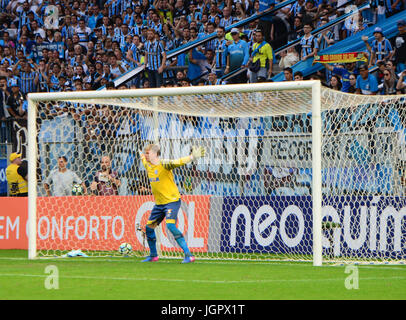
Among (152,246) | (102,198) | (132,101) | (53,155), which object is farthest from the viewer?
(53,155)

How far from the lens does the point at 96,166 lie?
1622 centimetres

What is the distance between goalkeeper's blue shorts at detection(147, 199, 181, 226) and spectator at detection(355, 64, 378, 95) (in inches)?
251

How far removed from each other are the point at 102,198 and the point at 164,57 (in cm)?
676

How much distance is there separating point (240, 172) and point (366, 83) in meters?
4.02

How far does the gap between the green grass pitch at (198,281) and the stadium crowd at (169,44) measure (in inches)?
267

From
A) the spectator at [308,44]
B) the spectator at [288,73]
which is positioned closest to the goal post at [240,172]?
the spectator at [288,73]

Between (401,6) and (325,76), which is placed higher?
(401,6)

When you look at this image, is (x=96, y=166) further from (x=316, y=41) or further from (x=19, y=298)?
(x=19, y=298)

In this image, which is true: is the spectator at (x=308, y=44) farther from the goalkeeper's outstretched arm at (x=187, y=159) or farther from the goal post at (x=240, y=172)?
the goalkeeper's outstretched arm at (x=187, y=159)

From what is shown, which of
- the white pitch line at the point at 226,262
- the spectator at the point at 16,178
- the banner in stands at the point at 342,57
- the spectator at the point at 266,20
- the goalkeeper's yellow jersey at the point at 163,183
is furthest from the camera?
the spectator at the point at 266,20

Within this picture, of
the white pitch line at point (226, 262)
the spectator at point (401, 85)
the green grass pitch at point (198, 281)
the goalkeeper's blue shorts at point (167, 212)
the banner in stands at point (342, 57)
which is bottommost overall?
the white pitch line at point (226, 262)

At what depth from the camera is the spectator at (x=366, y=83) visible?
1733cm

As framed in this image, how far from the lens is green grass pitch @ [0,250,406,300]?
8461 mm
